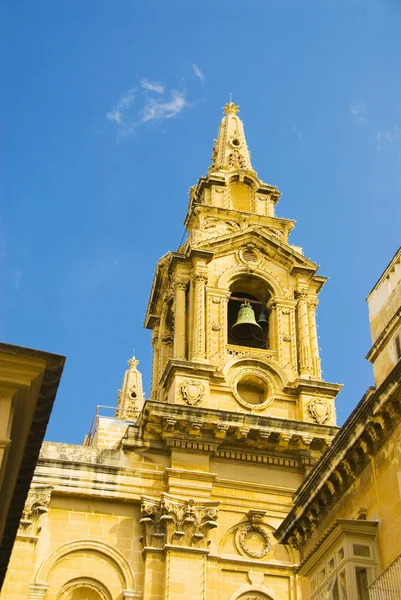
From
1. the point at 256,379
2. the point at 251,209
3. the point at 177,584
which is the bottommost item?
the point at 177,584

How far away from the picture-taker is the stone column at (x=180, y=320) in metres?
32.5

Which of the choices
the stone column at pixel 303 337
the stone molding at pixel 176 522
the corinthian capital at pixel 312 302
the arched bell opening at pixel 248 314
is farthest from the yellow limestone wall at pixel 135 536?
the corinthian capital at pixel 312 302

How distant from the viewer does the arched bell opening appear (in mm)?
33906

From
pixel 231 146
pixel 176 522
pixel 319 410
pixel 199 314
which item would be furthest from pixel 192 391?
pixel 231 146

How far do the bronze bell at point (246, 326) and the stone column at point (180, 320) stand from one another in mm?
1774

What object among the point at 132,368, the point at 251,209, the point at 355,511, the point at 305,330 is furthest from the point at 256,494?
the point at 132,368

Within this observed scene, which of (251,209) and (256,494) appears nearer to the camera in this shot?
Result: (256,494)

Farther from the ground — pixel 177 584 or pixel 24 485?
pixel 177 584

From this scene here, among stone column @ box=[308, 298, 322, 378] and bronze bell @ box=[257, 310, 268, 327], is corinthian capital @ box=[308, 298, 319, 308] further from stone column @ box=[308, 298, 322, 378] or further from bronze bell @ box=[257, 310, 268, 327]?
bronze bell @ box=[257, 310, 268, 327]

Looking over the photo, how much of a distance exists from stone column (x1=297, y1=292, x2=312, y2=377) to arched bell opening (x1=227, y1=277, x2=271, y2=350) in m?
1.10

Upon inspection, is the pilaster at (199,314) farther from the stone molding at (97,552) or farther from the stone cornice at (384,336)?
the stone cornice at (384,336)

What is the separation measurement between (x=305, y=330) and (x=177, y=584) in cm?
1017

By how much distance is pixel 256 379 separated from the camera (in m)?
32.4

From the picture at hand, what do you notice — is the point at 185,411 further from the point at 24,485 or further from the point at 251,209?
the point at 24,485
